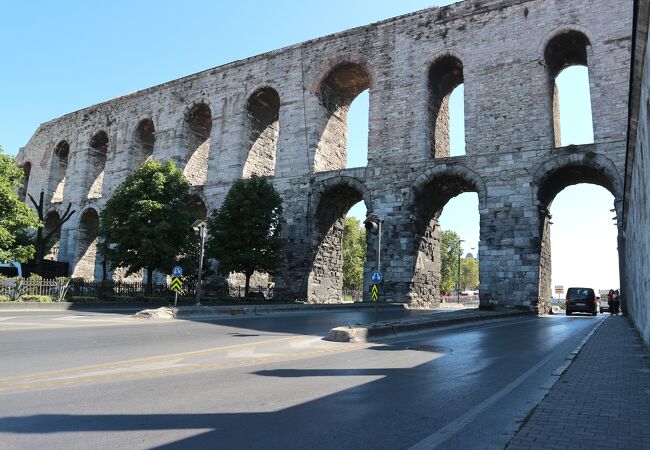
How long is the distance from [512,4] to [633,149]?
18.0 m

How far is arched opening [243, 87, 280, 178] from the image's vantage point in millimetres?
33875

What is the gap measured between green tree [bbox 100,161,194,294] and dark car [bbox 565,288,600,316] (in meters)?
21.7

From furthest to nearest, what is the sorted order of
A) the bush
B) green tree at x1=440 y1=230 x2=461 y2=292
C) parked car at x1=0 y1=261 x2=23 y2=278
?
green tree at x1=440 y1=230 x2=461 y2=292 < parked car at x1=0 y1=261 x2=23 y2=278 < the bush

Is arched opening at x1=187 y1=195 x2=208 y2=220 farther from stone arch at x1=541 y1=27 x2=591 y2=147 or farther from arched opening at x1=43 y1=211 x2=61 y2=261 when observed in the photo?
stone arch at x1=541 y1=27 x2=591 y2=147

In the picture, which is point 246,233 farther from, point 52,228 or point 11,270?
point 52,228

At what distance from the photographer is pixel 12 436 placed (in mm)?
3730

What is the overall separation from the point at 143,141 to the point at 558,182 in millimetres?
32887

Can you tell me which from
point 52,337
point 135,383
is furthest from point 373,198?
point 135,383

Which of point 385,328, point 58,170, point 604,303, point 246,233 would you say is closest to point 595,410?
point 385,328

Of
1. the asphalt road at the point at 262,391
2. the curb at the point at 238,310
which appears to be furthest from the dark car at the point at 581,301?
the asphalt road at the point at 262,391

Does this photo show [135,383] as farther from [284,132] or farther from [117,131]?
[117,131]

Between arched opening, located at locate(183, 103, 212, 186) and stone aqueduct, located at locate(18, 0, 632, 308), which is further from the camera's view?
arched opening, located at locate(183, 103, 212, 186)

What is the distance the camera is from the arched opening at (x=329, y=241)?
1160 inches

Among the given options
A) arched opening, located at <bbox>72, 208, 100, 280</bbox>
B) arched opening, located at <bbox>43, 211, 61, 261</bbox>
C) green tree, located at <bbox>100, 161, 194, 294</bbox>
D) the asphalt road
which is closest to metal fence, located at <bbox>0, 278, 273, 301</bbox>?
green tree, located at <bbox>100, 161, 194, 294</bbox>
